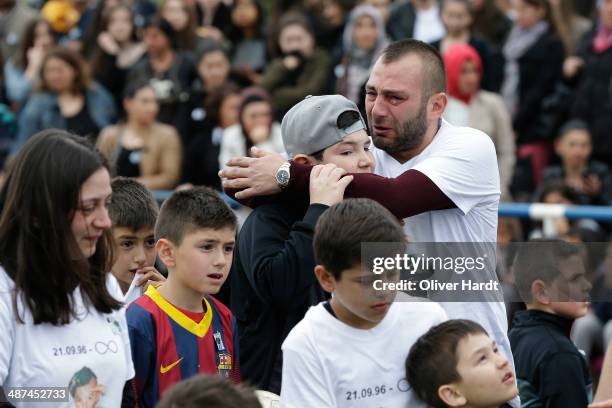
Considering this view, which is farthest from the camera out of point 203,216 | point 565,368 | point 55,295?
point 565,368

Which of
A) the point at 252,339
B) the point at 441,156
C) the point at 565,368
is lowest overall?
the point at 565,368

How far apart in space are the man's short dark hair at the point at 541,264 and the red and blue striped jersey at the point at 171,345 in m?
1.49

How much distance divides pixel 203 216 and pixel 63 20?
10526mm

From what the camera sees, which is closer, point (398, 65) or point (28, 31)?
point (398, 65)

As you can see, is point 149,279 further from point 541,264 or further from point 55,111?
point 55,111

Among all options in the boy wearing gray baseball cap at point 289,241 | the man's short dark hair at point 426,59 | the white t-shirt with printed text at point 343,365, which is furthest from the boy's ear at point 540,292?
the white t-shirt with printed text at point 343,365

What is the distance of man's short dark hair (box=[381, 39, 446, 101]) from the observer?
16.3 feet

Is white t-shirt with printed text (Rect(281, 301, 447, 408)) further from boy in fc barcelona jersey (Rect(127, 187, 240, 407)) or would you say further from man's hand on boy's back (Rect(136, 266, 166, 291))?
man's hand on boy's back (Rect(136, 266, 166, 291))

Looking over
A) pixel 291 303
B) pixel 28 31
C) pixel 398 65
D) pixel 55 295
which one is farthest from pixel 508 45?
Result: pixel 55 295

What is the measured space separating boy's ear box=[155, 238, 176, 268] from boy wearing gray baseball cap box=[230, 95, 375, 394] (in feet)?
0.84

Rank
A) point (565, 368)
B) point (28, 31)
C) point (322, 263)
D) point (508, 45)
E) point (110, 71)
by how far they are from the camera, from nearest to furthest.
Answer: point (322, 263) < point (565, 368) < point (508, 45) < point (110, 71) < point (28, 31)

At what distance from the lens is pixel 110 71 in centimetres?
1309

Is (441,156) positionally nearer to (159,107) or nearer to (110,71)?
(159,107)

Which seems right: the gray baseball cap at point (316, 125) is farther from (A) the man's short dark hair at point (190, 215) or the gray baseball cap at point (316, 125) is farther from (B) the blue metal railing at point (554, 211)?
(B) the blue metal railing at point (554, 211)
